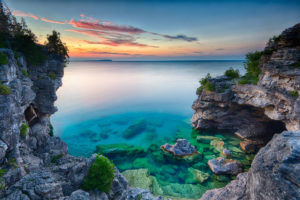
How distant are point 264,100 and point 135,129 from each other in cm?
2261

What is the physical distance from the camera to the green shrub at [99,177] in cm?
950

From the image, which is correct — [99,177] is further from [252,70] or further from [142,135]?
[252,70]

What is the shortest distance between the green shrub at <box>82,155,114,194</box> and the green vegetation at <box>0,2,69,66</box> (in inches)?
575

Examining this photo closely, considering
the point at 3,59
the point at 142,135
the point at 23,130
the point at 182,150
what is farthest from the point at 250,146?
the point at 3,59

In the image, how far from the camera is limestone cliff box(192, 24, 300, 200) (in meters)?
4.96

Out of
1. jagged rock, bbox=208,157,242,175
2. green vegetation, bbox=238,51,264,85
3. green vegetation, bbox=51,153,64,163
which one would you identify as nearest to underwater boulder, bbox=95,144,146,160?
green vegetation, bbox=51,153,64,163

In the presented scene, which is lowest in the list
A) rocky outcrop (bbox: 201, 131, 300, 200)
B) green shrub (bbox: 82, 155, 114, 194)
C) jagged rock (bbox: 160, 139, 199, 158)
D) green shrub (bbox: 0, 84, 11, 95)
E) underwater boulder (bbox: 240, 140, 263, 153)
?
jagged rock (bbox: 160, 139, 199, 158)

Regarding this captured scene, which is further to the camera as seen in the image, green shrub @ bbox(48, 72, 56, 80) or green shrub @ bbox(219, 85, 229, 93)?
green shrub @ bbox(219, 85, 229, 93)

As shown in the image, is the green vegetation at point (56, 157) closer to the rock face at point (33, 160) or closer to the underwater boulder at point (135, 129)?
the rock face at point (33, 160)

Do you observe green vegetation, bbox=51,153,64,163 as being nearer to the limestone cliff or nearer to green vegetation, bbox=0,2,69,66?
green vegetation, bbox=0,2,69,66

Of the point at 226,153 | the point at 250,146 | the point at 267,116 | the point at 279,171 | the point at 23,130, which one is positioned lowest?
the point at 226,153

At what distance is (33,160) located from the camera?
1118 cm

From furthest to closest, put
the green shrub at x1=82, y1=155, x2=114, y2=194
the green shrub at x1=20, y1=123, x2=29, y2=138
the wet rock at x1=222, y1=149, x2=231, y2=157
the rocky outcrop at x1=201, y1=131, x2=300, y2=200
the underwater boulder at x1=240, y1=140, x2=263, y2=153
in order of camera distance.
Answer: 1. the underwater boulder at x1=240, y1=140, x2=263, y2=153
2. the wet rock at x1=222, y1=149, x2=231, y2=157
3. the green shrub at x1=20, y1=123, x2=29, y2=138
4. the green shrub at x1=82, y1=155, x2=114, y2=194
5. the rocky outcrop at x1=201, y1=131, x2=300, y2=200

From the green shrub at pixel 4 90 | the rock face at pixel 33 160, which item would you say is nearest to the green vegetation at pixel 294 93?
the rock face at pixel 33 160
